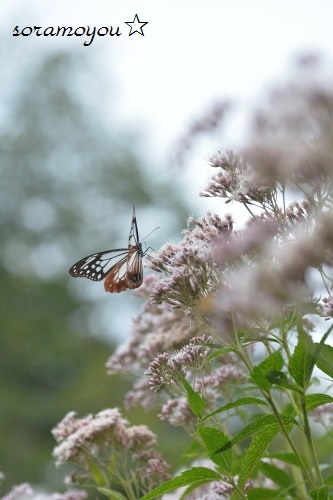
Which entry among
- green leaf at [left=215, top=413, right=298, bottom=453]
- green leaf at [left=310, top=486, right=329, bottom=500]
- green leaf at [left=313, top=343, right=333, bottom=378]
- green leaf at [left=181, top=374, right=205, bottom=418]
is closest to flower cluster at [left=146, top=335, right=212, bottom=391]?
green leaf at [left=181, top=374, right=205, bottom=418]

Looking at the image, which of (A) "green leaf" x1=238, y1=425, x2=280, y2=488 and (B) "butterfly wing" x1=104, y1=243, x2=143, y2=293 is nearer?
(A) "green leaf" x1=238, y1=425, x2=280, y2=488

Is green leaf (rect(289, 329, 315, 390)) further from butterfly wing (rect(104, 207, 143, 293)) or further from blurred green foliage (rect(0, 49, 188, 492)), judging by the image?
blurred green foliage (rect(0, 49, 188, 492))

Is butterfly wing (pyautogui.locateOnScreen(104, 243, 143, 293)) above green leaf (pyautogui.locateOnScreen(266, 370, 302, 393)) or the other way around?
above

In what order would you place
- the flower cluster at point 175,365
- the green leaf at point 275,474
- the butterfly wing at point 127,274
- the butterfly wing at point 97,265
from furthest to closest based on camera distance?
the butterfly wing at point 97,265 < the butterfly wing at point 127,274 < the green leaf at point 275,474 < the flower cluster at point 175,365

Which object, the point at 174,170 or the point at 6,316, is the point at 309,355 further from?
the point at 6,316

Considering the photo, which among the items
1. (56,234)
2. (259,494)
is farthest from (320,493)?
(56,234)

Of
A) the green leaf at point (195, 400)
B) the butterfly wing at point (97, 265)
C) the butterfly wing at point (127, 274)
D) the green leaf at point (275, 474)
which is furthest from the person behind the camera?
the butterfly wing at point (97, 265)

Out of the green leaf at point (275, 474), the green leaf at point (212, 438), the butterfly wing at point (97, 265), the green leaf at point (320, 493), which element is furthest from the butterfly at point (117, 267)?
the green leaf at point (320, 493)

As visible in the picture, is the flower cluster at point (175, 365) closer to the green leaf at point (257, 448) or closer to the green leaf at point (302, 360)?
the green leaf at point (257, 448)
